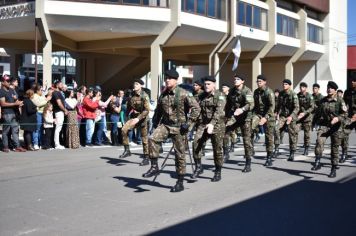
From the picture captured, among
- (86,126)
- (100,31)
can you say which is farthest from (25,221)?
(100,31)

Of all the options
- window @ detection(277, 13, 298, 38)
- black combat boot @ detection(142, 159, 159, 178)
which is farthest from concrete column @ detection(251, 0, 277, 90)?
black combat boot @ detection(142, 159, 159, 178)

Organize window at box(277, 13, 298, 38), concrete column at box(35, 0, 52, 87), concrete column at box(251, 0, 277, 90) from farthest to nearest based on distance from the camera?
window at box(277, 13, 298, 38) → concrete column at box(251, 0, 277, 90) → concrete column at box(35, 0, 52, 87)

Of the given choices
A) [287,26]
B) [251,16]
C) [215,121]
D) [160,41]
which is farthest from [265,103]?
[287,26]

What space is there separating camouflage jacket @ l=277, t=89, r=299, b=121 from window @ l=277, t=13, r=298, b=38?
2392cm

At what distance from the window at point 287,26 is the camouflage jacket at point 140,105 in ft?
87.3

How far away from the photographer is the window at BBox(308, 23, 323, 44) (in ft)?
132

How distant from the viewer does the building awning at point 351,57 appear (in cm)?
5004

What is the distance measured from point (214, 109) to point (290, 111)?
416 cm

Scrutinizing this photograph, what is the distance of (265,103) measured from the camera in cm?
1123

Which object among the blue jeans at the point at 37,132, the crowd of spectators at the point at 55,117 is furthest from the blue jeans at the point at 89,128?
the blue jeans at the point at 37,132

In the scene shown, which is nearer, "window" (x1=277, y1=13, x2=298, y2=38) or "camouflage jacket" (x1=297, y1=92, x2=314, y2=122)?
"camouflage jacket" (x1=297, y1=92, x2=314, y2=122)

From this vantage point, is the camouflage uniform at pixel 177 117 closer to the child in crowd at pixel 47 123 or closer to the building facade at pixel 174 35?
the child in crowd at pixel 47 123

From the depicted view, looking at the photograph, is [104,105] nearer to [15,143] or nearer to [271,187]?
[15,143]

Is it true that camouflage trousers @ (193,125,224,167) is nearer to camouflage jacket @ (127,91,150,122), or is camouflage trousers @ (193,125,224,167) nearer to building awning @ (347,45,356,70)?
camouflage jacket @ (127,91,150,122)
